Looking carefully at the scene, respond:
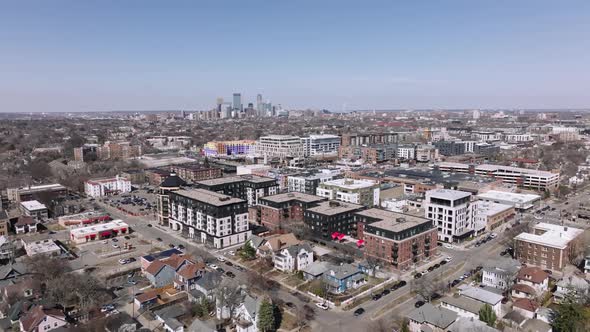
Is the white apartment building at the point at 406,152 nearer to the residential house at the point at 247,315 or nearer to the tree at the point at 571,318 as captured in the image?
the tree at the point at 571,318

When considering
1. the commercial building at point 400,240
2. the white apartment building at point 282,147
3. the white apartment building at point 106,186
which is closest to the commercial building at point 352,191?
the commercial building at point 400,240

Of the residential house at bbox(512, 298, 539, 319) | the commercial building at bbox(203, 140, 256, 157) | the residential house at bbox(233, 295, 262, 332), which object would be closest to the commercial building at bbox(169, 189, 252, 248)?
the residential house at bbox(233, 295, 262, 332)

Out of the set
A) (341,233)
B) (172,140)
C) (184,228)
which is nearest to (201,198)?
(184,228)

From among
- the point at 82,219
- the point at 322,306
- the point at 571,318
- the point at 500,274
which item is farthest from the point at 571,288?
the point at 82,219

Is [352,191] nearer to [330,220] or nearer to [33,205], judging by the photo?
[330,220]

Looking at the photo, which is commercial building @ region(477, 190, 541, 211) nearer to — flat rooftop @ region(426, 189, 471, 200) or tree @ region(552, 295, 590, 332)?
flat rooftop @ region(426, 189, 471, 200)
